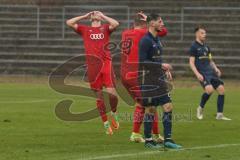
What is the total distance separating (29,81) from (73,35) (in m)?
5.28

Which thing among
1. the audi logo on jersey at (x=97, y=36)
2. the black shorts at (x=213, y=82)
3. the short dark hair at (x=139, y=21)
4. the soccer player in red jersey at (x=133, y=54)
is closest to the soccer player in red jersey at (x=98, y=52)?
the audi logo on jersey at (x=97, y=36)

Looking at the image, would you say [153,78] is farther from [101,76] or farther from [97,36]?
[101,76]

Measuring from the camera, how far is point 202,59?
61.6ft

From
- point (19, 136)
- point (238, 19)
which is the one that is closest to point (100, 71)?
point (19, 136)

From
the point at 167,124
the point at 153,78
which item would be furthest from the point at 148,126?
the point at 153,78

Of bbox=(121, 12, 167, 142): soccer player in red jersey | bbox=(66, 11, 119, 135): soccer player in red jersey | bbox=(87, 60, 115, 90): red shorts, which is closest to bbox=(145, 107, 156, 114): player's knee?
bbox=(121, 12, 167, 142): soccer player in red jersey

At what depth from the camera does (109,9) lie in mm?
38688

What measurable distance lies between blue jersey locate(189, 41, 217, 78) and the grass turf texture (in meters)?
1.11

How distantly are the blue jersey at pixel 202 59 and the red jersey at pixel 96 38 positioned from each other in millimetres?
3886

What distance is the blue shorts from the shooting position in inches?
497

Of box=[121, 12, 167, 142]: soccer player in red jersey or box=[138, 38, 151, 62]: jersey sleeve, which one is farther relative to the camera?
box=[121, 12, 167, 142]: soccer player in red jersey

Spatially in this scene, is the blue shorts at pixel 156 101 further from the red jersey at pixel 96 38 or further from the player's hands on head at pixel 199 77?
A: the player's hands on head at pixel 199 77

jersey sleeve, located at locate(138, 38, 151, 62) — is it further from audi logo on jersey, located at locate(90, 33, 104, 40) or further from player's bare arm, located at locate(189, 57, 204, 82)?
player's bare arm, located at locate(189, 57, 204, 82)

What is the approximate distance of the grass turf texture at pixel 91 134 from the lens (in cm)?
1163
